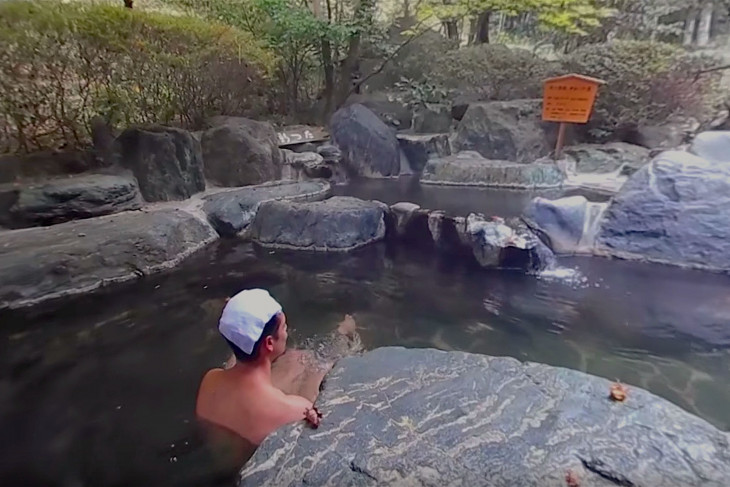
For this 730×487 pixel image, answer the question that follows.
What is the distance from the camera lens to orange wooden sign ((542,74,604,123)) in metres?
7.50

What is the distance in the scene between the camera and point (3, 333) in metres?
3.56

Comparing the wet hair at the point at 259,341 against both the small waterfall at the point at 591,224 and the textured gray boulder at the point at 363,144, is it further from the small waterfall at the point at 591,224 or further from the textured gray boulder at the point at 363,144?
the textured gray boulder at the point at 363,144

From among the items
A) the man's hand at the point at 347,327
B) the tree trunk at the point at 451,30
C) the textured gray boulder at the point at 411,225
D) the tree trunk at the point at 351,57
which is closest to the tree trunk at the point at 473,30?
the tree trunk at the point at 451,30

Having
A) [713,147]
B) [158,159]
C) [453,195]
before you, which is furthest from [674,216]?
[158,159]

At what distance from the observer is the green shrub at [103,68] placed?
513cm

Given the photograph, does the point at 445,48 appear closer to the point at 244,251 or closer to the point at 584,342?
the point at 244,251

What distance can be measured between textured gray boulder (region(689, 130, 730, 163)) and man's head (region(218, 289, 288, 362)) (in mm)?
5296

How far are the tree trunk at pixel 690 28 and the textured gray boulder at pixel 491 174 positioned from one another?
5.14 meters

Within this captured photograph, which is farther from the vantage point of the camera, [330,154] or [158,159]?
[330,154]

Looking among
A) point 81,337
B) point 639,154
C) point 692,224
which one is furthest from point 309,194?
point 639,154

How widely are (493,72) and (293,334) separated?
282 inches

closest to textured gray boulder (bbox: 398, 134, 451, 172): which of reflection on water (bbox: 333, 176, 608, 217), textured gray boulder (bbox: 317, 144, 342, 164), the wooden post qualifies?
reflection on water (bbox: 333, 176, 608, 217)

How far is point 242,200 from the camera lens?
6.05 metres

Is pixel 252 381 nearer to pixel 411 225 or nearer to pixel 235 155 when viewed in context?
pixel 411 225
